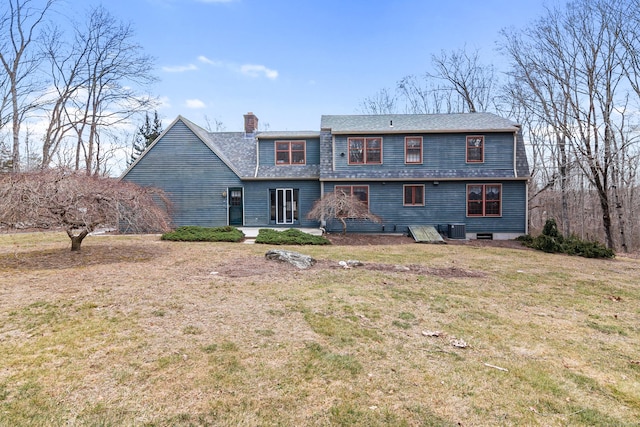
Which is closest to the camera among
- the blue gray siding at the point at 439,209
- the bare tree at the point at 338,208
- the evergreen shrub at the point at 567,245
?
the evergreen shrub at the point at 567,245

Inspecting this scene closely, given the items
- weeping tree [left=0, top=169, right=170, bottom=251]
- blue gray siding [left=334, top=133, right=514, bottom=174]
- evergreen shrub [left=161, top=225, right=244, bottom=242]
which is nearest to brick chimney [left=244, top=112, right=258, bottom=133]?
blue gray siding [left=334, top=133, right=514, bottom=174]

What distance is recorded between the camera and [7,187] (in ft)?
24.5

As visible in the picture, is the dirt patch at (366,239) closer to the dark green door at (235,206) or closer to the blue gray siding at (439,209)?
the blue gray siding at (439,209)

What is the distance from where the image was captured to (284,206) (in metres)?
17.4

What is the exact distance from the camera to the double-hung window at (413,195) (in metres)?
16.6

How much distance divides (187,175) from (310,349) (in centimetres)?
1531

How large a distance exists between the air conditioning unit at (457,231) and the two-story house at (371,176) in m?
0.08

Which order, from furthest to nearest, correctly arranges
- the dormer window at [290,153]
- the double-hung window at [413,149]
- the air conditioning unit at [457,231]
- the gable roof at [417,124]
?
the dormer window at [290,153], the double-hung window at [413,149], the gable roof at [417,124], the air conditioning unit at [457,231]

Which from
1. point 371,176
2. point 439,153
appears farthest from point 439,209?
point 371,176

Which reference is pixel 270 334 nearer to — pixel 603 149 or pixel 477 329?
pixel 477 329

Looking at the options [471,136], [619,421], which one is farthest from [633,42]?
[619,421]

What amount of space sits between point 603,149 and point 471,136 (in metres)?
6.29

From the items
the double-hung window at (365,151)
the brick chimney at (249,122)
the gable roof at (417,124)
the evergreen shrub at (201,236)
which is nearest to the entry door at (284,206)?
the evergreen shrub at (201,236)

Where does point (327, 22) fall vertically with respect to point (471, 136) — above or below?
above
